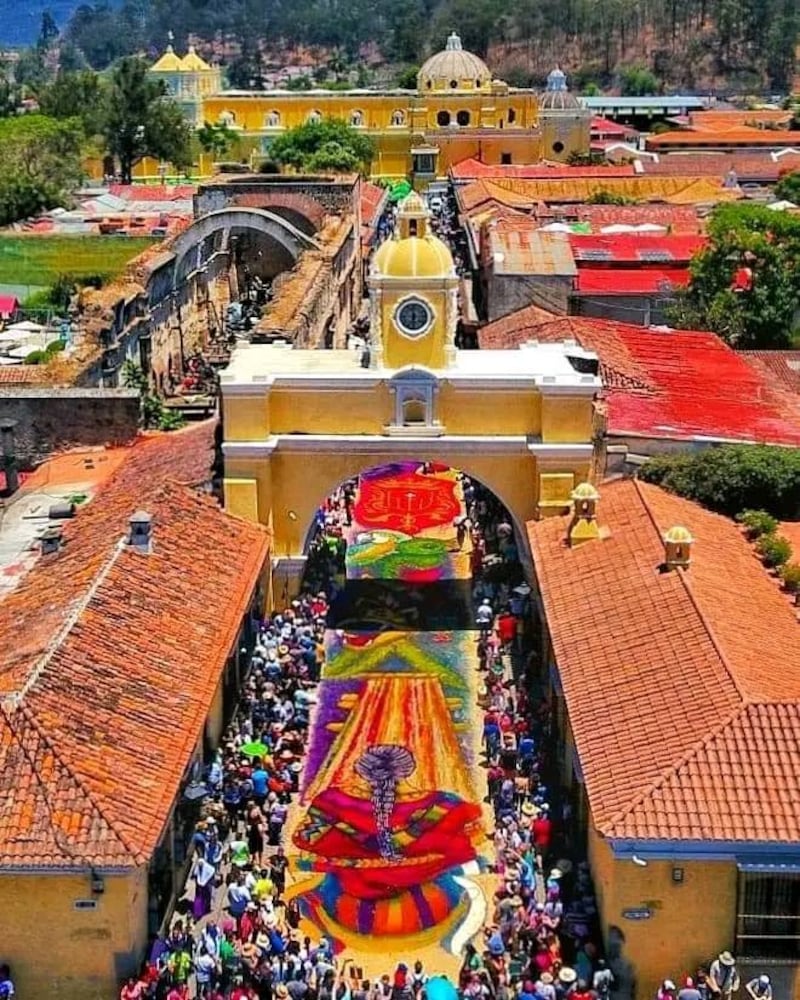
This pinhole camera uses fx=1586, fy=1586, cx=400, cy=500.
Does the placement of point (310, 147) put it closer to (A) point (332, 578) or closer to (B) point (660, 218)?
(B) point (660, 218)

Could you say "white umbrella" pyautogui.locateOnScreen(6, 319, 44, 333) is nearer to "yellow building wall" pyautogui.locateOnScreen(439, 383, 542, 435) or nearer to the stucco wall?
the stucco wall

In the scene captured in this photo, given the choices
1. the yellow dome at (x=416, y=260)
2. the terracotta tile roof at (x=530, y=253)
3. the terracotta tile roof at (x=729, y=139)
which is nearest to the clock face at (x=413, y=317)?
the yellow dome at (x=416, y=260)

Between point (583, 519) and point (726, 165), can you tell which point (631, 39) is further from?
point (583, 519)

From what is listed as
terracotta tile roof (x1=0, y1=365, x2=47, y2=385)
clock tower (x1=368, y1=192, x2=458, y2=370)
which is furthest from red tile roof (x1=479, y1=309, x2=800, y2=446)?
terracotta tile roof (x1=0, y1=365, x2=47, y2=385)

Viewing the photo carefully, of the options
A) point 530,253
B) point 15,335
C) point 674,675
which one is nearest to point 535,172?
point 530,253

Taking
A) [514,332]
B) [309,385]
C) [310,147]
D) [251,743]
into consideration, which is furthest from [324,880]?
[310,147]

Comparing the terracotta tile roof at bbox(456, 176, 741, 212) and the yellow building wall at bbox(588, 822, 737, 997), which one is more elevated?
the terracotta tile roof at bbox(456, 176, 741, 212)

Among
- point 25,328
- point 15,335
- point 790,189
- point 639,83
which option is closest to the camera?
point 15,335
